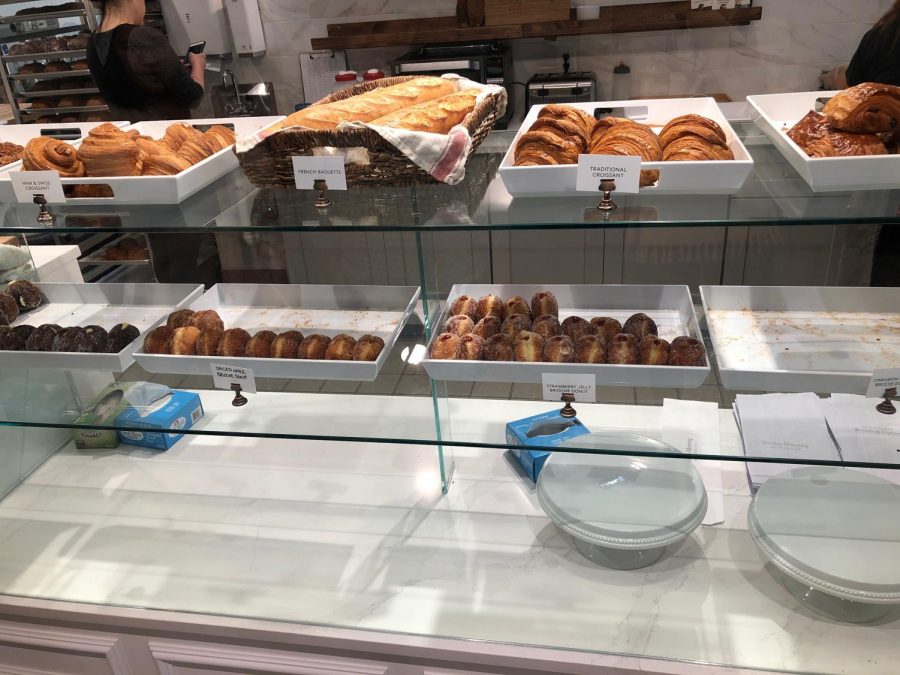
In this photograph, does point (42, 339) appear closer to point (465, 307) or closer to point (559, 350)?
point (465, 307)

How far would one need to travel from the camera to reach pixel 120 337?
158 centimetres

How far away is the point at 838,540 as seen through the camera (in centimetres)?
140

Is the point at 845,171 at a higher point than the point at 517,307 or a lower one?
higher

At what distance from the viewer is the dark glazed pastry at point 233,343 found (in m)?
1.52

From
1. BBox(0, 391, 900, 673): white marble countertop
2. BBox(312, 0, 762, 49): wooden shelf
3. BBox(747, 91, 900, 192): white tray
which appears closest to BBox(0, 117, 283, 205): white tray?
BBox(0, 391, 900, 673): white marble countertop

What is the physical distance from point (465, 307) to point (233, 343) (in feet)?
1.63

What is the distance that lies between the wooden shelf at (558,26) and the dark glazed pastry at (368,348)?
242 cm

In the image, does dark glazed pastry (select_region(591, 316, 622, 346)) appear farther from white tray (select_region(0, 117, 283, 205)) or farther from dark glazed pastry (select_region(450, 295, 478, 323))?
white tray (select_region(0, 117, 283, 205))

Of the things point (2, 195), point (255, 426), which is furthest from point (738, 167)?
point (2, 195)

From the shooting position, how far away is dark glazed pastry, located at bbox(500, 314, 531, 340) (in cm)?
142

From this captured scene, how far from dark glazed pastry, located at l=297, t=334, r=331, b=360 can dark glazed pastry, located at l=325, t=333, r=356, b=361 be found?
0.04ft

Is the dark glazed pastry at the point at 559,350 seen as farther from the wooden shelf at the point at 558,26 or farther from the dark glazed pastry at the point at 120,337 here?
the wooden shelf at the point at 558,26

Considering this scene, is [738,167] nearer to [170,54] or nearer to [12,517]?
[12,517]

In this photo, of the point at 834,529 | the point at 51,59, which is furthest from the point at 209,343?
the point at 51,59
